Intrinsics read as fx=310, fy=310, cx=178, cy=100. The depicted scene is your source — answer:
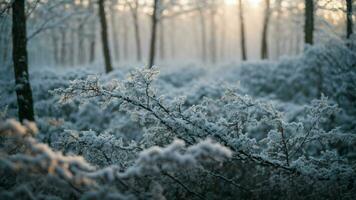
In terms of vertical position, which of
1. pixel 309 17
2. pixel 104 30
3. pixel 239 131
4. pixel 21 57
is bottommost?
pixel 239 131

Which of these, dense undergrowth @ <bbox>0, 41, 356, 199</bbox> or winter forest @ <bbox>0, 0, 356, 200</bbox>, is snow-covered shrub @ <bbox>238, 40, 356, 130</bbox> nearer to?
winter forest @ <bbox>0, 0, 356, 200</bbox>

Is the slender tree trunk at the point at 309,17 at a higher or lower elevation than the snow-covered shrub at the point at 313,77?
higher

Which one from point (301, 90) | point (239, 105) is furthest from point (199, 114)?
point (301, 90)

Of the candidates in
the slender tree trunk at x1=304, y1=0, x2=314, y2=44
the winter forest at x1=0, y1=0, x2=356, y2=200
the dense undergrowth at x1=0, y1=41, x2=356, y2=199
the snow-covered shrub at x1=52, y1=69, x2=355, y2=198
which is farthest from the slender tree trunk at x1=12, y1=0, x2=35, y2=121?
the slender tree trunk at x1=304, y1=0, x2=314, y2=44

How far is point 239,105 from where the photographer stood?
559 cm

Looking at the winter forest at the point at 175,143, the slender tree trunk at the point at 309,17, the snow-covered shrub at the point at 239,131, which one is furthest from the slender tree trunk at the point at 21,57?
the slender tree trunk at the point at 309,17

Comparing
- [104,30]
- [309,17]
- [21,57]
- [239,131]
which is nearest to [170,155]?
[239,131]

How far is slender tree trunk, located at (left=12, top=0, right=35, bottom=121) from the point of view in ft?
23.0

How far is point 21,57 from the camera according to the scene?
719 cm

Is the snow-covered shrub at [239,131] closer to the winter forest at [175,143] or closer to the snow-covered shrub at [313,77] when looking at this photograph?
the winter forest at [175,143]

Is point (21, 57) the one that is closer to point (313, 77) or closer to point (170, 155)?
point (170, 155)

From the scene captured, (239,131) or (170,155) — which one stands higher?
(170,155)

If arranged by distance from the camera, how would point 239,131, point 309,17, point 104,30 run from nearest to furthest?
point 239,131 < point 309,17 < point 104,30

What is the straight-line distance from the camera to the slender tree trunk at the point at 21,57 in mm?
7004
